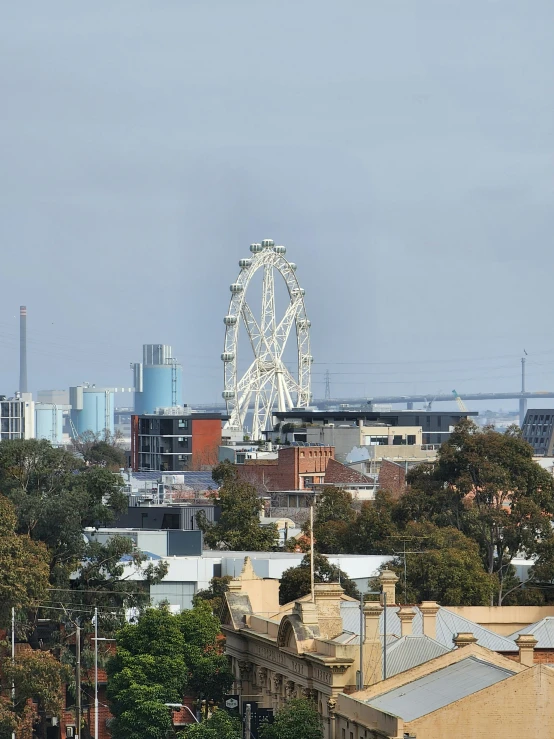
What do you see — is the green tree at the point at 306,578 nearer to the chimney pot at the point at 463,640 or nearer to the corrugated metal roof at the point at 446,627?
the corrugated metal roof at the point at 446,627

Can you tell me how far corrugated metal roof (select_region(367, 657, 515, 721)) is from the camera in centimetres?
6356

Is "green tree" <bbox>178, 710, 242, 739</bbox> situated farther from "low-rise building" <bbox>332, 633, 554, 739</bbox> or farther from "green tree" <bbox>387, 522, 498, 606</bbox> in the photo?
"green tree" <bbox>387, 522, 498, 606</bbox>

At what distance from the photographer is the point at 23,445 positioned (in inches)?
4756

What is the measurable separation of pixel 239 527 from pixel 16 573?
41.8 metres

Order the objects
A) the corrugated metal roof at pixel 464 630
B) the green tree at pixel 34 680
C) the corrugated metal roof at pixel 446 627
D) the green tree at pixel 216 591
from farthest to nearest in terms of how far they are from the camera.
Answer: the green tree at pixel 216 591 < the green tree at pixel 34 680 < the corrugated metal roof at pixel 446 627 < the corrugated metal roof at pixel 464 630

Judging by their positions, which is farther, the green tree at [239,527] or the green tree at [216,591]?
the green tree at [239,527]

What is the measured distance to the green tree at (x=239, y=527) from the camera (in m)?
136

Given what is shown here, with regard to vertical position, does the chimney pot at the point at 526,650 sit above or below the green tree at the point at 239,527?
above

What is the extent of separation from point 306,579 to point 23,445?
22.6 metres

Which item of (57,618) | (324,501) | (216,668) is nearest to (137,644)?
(216,668)

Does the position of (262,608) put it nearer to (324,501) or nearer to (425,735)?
(425,735)

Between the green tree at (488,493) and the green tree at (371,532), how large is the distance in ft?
9.90

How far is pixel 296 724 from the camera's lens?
7131 cm

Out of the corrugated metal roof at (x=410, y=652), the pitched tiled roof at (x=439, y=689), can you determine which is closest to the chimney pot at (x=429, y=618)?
the corrugated metal roof at (x=410, y=652)
